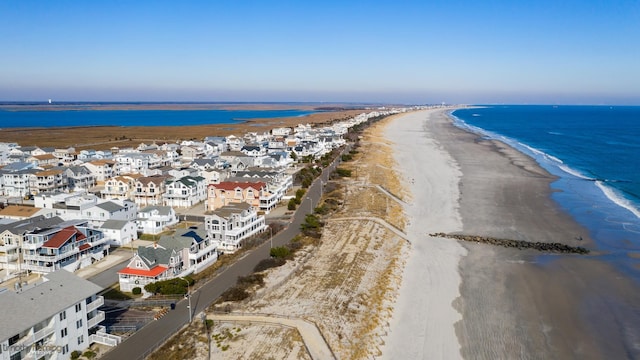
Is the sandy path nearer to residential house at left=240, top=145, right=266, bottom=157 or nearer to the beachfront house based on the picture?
the beachfront house

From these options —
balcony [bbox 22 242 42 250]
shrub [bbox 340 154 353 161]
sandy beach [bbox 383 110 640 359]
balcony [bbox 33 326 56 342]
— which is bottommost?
sandy beach [bbox 383 110 640 359]

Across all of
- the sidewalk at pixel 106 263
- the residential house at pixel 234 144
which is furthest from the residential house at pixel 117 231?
the residential house at pixel 234 144

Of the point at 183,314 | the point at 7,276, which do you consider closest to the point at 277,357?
the point at 183,314

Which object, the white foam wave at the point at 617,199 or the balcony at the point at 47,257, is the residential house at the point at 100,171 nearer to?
the balcony at the point at 47,257

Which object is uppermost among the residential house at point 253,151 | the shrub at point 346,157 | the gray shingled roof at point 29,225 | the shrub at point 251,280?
the residential house at point 253,151

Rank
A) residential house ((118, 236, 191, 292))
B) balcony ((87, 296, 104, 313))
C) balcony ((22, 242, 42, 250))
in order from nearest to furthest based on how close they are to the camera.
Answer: balcony ((87, 296, 104, 313)) → residential house ((118, 236, 191, 292)) → balcony ((22, 242, 42, 250))

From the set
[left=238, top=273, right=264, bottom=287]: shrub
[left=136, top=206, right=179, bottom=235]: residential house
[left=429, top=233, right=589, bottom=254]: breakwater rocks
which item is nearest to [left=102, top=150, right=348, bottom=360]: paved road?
[left=238, top=273, right=264, bottom=287]: shrub

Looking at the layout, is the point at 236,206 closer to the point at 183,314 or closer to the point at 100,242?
the point at 100,242

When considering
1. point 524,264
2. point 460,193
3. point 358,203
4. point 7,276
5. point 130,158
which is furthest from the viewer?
point 130,158
